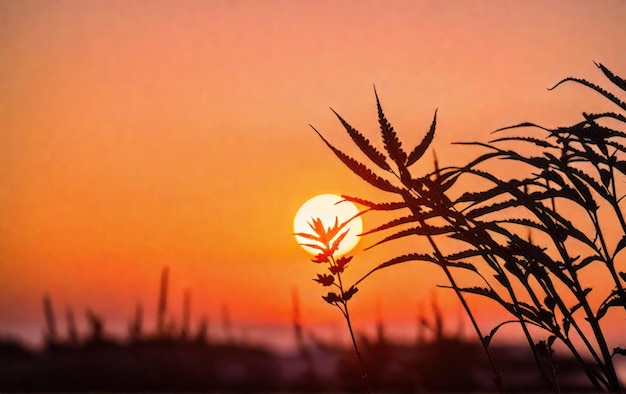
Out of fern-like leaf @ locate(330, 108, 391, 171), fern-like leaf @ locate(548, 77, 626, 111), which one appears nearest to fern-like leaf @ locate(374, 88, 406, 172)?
fern-like leaf @ locate(330, 108, 391, 171)

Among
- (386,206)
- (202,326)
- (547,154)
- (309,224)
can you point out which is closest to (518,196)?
(547,154)

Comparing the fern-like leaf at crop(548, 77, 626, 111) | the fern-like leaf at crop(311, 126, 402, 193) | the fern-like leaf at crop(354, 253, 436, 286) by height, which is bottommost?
the fern-like leaf at crop(354, 253, 436, 286)

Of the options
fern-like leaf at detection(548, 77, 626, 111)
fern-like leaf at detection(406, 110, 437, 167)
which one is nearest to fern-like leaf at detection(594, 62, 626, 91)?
fern-like leaf at detection(548, 77, 626, 111)

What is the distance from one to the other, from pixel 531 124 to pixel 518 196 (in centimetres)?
24

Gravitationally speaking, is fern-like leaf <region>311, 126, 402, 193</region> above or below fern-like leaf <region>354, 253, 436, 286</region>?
above

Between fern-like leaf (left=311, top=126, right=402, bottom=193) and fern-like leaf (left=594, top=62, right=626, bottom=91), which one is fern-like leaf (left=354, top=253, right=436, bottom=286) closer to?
fern-like leaf (left=311, top=126, right=402, bottom=193)

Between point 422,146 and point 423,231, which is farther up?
point 422,146

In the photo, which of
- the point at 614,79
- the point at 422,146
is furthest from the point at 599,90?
the point at 422,146

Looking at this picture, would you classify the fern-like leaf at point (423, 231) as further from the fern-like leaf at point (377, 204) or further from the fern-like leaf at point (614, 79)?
the fern-like leaf at point (614, 79)

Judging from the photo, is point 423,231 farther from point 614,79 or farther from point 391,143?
point 614,79

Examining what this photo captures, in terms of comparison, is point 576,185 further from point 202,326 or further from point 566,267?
point 202,326

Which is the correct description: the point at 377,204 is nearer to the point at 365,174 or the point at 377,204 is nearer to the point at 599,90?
the point at 365,174

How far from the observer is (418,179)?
1471mm

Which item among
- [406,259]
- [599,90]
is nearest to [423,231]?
[406,259]
